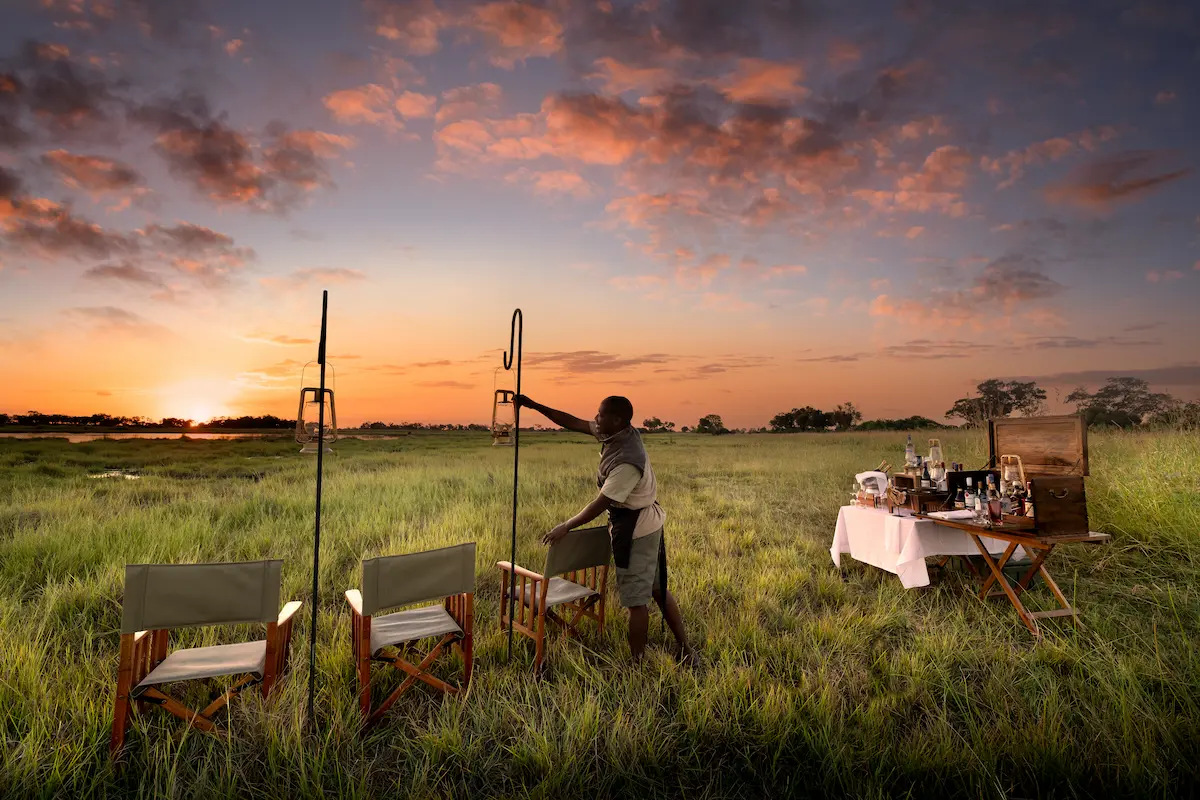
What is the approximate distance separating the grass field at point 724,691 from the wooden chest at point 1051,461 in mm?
1043

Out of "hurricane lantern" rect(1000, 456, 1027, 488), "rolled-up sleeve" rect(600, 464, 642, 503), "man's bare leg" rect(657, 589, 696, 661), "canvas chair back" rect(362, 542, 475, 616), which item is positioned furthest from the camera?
"hurricane lantern" rect(1000, 456, 1027, 488)

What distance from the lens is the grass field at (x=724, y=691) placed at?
11.3ft

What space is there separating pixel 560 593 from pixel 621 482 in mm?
1385

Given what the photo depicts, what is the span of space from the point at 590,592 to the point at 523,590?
617mm

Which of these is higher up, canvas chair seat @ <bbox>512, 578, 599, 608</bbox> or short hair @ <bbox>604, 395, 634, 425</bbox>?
short hair @ <bbox>604, 395, 634, 425</bbox>

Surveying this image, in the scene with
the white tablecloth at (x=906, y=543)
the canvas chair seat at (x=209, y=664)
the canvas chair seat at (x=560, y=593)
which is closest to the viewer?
the canvas chair seat at (x=209, y=664)

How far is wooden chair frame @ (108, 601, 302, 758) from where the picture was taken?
134 inches

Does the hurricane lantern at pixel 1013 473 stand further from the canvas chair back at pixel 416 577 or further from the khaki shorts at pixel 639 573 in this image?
the canvas chair back at pixel 416 577

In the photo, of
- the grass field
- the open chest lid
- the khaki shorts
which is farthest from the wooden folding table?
the khaki shorts

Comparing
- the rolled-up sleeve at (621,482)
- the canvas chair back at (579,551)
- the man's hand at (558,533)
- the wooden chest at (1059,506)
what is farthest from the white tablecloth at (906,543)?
the man's hand at (558,533)

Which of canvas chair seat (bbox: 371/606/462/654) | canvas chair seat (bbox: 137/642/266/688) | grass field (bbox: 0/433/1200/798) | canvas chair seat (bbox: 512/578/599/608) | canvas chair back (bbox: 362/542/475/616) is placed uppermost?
canvas chair back (bbox: 362/542/475/616)

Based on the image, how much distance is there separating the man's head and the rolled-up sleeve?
0.32m

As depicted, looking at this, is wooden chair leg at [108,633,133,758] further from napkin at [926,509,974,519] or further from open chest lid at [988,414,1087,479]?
open chest lid at [988,414,1087,479]

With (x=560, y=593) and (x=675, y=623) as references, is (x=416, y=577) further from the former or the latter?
(x=675, y=623)
